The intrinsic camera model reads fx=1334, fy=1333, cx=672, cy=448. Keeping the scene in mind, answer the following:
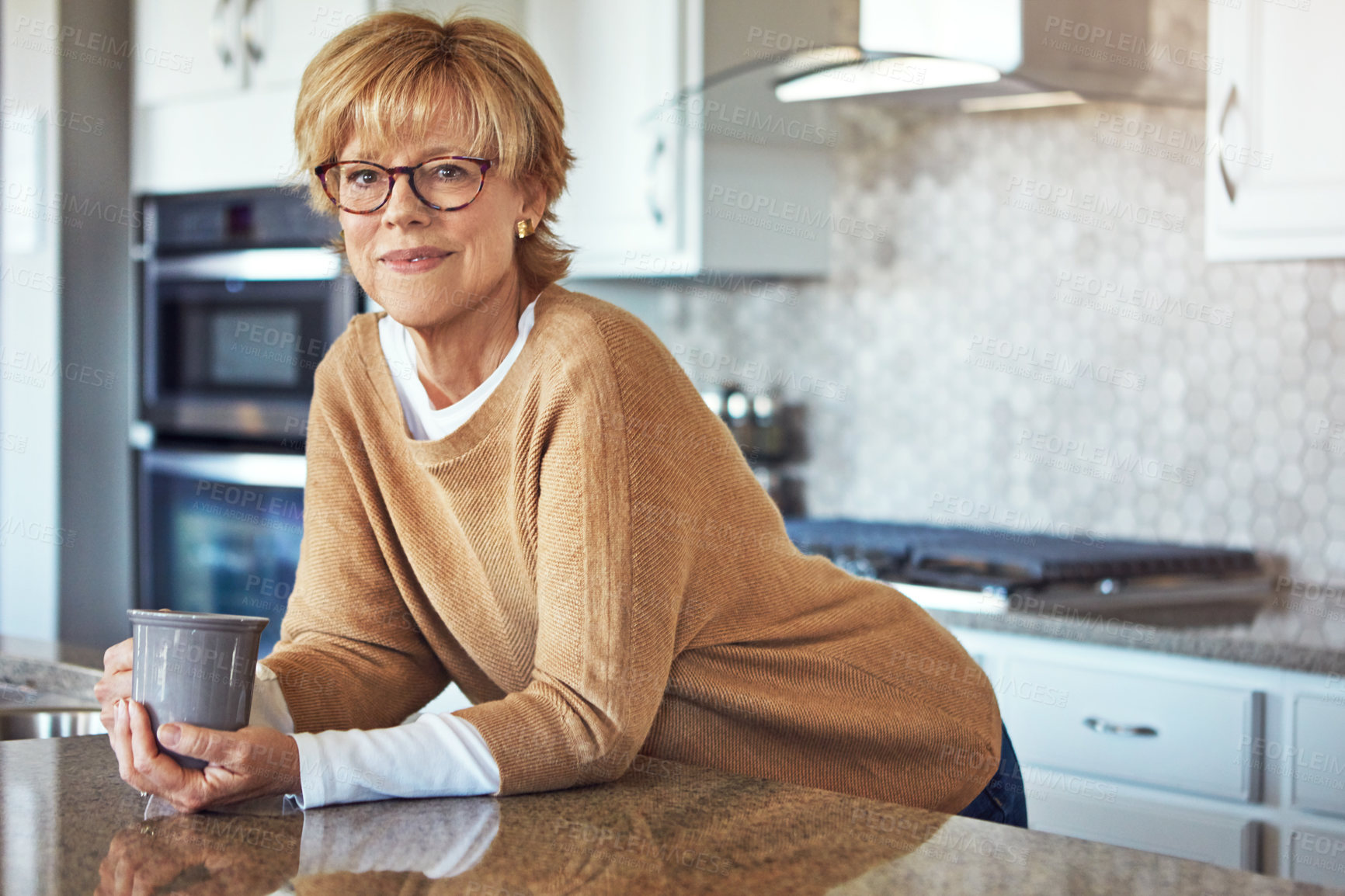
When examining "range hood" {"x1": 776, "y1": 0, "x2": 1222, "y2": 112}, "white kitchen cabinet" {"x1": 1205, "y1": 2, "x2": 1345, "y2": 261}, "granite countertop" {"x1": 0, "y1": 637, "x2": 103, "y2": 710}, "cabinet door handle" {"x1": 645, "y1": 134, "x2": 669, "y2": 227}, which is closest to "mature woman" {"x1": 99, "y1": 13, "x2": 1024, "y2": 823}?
"granite countertop" {"x1": 0, "y1": 637, "x2": 103, "y2": 710}

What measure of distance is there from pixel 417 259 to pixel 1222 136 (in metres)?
1.47

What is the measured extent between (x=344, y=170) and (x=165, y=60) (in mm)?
2236

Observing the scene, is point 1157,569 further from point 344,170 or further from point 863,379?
point 344,170

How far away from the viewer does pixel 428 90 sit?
1.00 metres

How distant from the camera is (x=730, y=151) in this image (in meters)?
2.65

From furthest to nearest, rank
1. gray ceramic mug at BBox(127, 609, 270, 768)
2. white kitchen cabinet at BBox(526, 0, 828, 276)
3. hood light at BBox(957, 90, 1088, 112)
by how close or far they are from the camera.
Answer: white kitchen cabinet at BBox(526, 0, 828, 276) → hood light at BBox(957, 90, 1088, 112) → gray ceramic mug at BBox(127, 609, 270, 768)

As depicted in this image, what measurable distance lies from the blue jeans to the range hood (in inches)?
51.1

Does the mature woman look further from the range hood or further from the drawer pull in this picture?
the range hood

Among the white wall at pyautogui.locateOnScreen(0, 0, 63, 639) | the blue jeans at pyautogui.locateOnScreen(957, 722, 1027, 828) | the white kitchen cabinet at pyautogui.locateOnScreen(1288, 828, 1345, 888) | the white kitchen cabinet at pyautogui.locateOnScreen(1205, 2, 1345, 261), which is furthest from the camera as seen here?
the white wall at pyautogui.locateOnScreen(0, 0, 63, 639)

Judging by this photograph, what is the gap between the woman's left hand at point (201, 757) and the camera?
0.82m

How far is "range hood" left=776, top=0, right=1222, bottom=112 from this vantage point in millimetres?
2189

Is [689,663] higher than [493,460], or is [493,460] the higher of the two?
[493,460]

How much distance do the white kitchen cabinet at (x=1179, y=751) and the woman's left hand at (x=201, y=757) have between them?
1.33 meters

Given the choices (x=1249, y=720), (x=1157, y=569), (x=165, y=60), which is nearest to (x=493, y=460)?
(x=1249, y=720)
